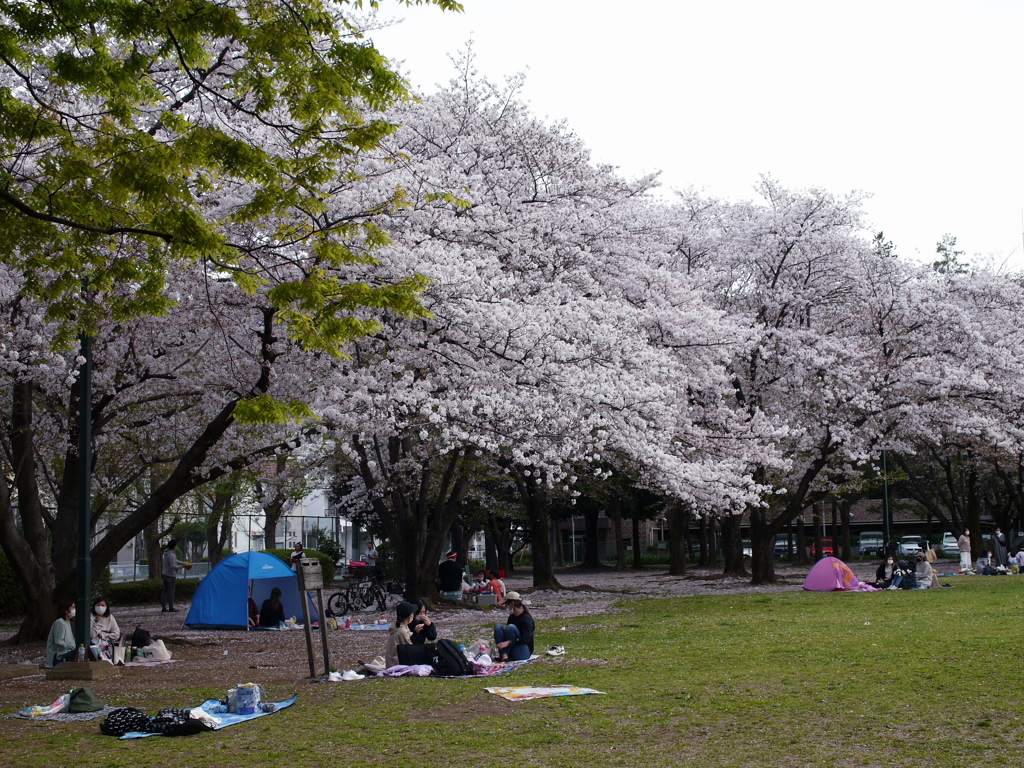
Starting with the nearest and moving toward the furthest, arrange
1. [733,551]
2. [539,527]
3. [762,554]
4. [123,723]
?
[123,723] < [762,554] < [539,527] < [733,551]

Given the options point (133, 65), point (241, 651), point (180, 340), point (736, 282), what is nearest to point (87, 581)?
point (241, 651)

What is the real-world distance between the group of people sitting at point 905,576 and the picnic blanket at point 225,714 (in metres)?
19.0

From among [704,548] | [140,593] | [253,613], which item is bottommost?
[704,548]

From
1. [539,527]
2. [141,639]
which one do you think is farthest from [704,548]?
[141,639]

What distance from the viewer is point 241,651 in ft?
53.2

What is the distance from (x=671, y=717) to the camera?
817cm

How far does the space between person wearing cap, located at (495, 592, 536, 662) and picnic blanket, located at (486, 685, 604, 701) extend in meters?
2.32

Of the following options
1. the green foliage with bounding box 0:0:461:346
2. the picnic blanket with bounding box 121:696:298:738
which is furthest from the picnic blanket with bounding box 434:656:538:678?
the green foliage with bounding box 0:0:461:346

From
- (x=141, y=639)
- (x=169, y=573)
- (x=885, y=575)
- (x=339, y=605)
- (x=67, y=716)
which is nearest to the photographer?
(x=67, y=716)

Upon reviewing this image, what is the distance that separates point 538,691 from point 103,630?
26.9 feet

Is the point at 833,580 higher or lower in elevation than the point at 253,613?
lower

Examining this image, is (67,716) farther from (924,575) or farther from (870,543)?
(870,543)

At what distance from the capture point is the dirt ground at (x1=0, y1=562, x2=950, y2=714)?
11617mm

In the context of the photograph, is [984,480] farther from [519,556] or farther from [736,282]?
[519,556]
